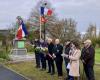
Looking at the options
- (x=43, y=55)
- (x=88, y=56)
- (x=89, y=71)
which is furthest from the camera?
(x=43, y=55)

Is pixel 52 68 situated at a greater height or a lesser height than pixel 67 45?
lesser

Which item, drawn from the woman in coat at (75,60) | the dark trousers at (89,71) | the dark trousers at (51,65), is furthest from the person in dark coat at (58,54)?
the woman in coat at (75,60)

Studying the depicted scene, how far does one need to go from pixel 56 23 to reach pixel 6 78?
49774mm

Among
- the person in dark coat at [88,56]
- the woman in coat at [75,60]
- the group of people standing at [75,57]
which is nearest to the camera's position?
the woman in coat at [75,60]

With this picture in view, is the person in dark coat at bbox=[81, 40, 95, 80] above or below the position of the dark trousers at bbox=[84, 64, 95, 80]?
above

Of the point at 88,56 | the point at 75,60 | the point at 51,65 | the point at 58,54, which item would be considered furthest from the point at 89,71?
the point at 51,65

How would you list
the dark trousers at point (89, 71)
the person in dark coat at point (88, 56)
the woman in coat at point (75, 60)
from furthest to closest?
1. the dark trousers at point (89, 71)
2. the person in dark coat at point (88, 56)
3. the woman in coat at point (75, 60)

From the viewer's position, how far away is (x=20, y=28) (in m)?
35.1

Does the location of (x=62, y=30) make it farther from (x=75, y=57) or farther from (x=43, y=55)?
(x=75, y=57)

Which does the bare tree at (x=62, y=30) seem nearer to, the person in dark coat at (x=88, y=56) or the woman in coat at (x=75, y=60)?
the person in dark coat at (x=88, y=56)

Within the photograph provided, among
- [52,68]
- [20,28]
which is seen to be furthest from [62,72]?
[20,28]

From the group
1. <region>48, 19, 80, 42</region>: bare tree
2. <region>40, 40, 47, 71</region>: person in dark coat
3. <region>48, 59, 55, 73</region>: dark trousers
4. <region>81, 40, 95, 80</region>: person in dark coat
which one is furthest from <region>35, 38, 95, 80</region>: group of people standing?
<region>48, 19, 80, 42</region>: bare tree

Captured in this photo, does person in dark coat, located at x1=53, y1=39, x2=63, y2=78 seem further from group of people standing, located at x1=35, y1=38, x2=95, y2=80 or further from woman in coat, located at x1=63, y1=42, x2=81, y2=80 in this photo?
woman in coat, located at x1=63, y1=42, x2=81, y2=80

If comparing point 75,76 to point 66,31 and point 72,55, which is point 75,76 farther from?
point 66,31
